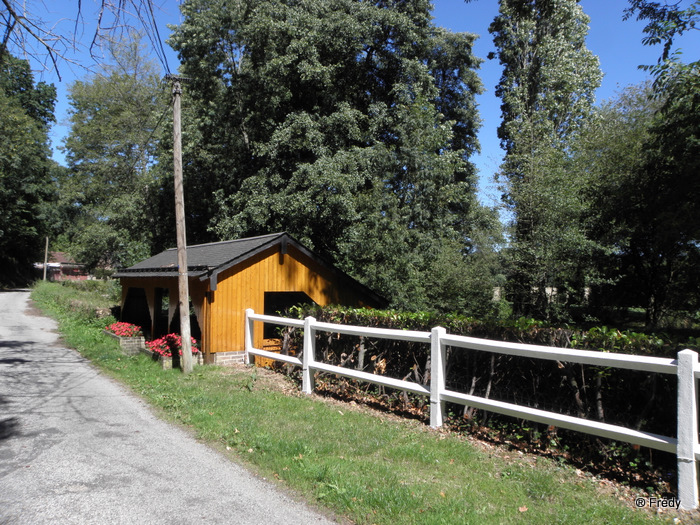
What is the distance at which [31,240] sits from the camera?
50.0 m

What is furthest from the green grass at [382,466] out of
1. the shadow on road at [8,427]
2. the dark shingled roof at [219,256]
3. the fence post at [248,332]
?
the dark shingled roof at [219,256]

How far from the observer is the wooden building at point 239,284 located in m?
10.8

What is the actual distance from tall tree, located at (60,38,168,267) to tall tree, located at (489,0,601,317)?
60.0ft

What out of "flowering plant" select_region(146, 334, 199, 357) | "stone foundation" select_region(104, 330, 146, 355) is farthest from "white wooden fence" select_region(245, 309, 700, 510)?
"stone foundation" select_region(104, 330, 146, 355)

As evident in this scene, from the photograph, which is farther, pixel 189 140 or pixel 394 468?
pixel 189 140

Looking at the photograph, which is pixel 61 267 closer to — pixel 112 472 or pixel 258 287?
pixel 258 287

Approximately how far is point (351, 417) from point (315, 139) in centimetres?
1492

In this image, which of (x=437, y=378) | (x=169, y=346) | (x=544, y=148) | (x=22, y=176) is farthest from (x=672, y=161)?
(x=22, y=176)

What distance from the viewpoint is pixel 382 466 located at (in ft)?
15.2

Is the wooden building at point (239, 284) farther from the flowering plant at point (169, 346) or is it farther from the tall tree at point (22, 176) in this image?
the tall tree at point (22, 176)

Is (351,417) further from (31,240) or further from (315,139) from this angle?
(31,240)

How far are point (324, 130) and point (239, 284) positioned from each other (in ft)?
35.9

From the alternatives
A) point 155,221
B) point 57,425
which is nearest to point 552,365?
point 57,425

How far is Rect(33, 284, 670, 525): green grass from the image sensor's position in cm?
374
